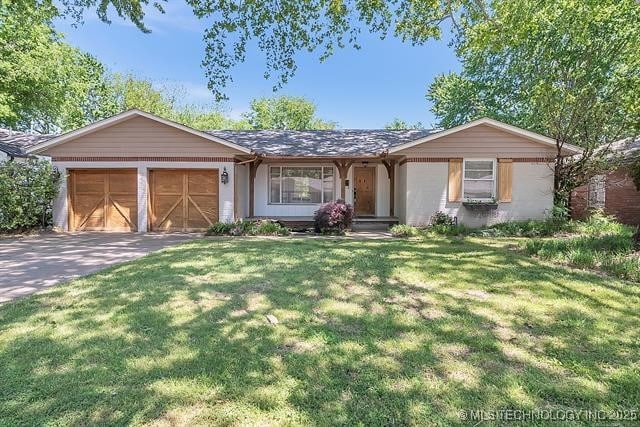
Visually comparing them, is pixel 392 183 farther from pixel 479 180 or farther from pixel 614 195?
pixel 614 195

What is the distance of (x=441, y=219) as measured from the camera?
1253 centimetres

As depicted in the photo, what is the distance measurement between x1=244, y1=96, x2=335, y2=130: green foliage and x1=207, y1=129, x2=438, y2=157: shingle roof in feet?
82.7

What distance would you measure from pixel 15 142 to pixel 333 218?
1600cm

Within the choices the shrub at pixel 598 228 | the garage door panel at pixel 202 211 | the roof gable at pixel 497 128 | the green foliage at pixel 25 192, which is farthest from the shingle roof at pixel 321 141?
the shrub at pixel 598 228

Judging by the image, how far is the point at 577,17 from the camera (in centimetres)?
1331

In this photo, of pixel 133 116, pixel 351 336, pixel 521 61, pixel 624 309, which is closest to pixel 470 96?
pixel 521 61

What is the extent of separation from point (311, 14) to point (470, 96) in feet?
57.1

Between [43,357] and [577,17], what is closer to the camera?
[43,357]

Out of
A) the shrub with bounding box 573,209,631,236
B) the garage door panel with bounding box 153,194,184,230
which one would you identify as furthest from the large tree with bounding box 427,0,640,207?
the garage door panel with bounding box 153,194,184,230

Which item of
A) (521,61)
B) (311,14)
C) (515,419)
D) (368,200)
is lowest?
(515,419)

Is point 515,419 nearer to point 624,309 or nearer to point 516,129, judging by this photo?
point 624,309

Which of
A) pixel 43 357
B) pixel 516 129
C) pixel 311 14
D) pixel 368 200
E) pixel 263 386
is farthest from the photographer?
pixel 368 200

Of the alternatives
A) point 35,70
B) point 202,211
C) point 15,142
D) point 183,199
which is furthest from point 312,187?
point 35,70

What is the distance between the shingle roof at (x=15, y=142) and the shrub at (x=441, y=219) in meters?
15.8
